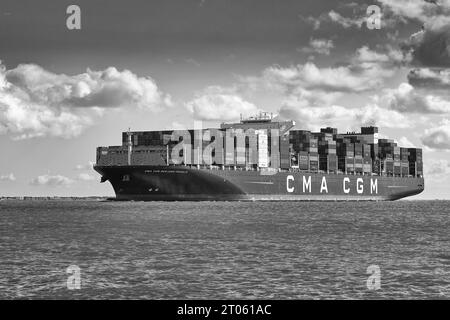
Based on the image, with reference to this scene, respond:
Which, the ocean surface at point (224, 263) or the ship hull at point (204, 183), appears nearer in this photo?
the ocean surface at point (224, 263)

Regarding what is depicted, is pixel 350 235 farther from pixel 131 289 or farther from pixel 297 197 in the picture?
pixel 297 197

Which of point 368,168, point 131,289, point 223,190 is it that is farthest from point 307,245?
point 368,168

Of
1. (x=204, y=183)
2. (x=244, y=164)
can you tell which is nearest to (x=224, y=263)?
(x=204, y=183)

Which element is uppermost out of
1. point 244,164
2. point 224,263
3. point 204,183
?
point 244,164

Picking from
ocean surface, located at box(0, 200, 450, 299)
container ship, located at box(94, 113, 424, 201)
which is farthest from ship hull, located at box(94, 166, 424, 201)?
ocean surface, located at box(0, 200, 450, 299)

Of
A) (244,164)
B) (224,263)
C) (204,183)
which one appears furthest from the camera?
(244,164)

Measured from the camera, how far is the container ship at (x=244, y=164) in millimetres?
79000

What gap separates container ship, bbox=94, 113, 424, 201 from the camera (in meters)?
79.0

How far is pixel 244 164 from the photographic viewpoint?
8406cm

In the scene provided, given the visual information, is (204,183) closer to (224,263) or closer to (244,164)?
(244,164)

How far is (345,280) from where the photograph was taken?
790 inches

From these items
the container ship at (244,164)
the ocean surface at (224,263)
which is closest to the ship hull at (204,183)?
the container ship at (244,164)

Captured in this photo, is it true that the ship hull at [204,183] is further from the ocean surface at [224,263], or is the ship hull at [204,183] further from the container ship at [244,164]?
the ocean surface at [224,263]
